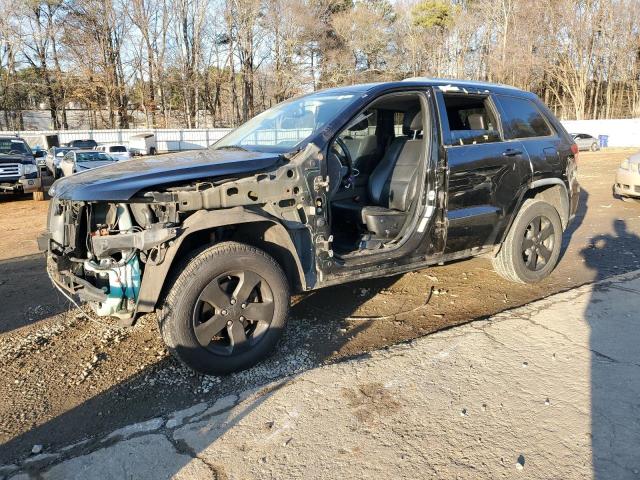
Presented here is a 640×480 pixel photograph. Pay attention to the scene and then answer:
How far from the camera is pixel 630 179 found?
30.9ft

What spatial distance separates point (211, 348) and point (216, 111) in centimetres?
5065

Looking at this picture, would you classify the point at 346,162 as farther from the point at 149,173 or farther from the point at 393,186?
the point at 149,173

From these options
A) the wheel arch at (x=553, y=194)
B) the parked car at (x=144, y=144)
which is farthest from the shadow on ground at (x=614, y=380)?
the parked car at (x=144, y=144)

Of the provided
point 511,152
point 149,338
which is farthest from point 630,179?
point 149,338

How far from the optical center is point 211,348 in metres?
3.32

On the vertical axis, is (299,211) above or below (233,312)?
above

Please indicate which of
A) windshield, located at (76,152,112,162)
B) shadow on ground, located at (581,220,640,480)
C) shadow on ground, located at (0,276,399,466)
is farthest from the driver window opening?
windshield, located at (76,152,112,162)

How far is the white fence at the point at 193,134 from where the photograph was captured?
35444mm

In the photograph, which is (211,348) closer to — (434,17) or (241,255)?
(241,255)

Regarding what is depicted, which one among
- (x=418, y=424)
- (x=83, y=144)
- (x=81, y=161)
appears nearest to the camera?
(x=418, y=424)

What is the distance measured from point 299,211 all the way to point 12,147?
14444 mm

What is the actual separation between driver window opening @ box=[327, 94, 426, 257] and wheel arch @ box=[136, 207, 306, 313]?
1.69ft

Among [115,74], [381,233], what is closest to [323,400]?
[381,233]

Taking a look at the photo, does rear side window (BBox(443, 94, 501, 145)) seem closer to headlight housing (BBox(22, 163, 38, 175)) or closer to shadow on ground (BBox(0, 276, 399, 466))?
shadow on ground (BBox(0, 276, 399, 466))
